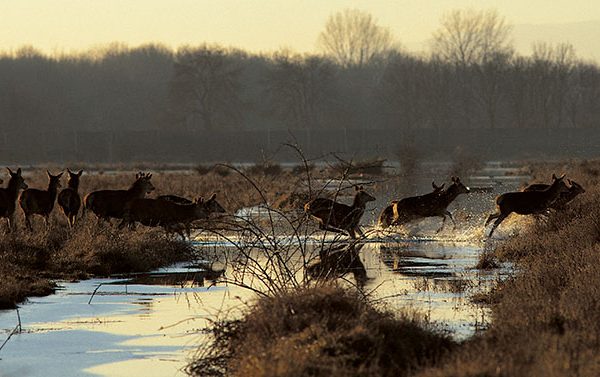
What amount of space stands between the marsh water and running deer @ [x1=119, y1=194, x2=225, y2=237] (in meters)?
0.85

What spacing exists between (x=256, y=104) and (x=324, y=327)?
13240 cm

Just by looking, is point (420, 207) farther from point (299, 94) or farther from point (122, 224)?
point (299, 94)

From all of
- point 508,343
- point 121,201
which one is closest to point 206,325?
point 508,343

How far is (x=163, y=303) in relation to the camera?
2080 centimetres

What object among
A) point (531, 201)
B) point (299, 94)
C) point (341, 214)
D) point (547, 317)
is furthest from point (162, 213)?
point (299, 94)

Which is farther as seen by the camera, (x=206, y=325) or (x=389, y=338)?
(x=206, y=325)

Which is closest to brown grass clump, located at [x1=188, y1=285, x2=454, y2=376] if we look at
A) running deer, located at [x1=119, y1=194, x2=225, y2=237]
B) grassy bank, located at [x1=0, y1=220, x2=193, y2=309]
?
grassy bank, located at [x1=0, y1=220, x2=193, y2=309]

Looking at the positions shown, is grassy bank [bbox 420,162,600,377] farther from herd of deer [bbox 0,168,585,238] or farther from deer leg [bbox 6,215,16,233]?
deer leg [bbox 6,215,16,233]

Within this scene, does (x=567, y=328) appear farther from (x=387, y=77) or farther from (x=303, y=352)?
(x=387, y=77)

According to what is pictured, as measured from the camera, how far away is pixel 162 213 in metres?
29.7

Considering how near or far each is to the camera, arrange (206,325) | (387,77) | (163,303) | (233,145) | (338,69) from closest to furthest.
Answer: (206,325) → (163,303) → (233,145) → (387,77) → (338,69)

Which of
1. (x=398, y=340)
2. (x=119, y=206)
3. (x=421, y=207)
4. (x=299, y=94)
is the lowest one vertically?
(x=398, y=340)

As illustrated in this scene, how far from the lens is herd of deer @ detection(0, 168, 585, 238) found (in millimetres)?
29547

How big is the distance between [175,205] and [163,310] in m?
10.2
